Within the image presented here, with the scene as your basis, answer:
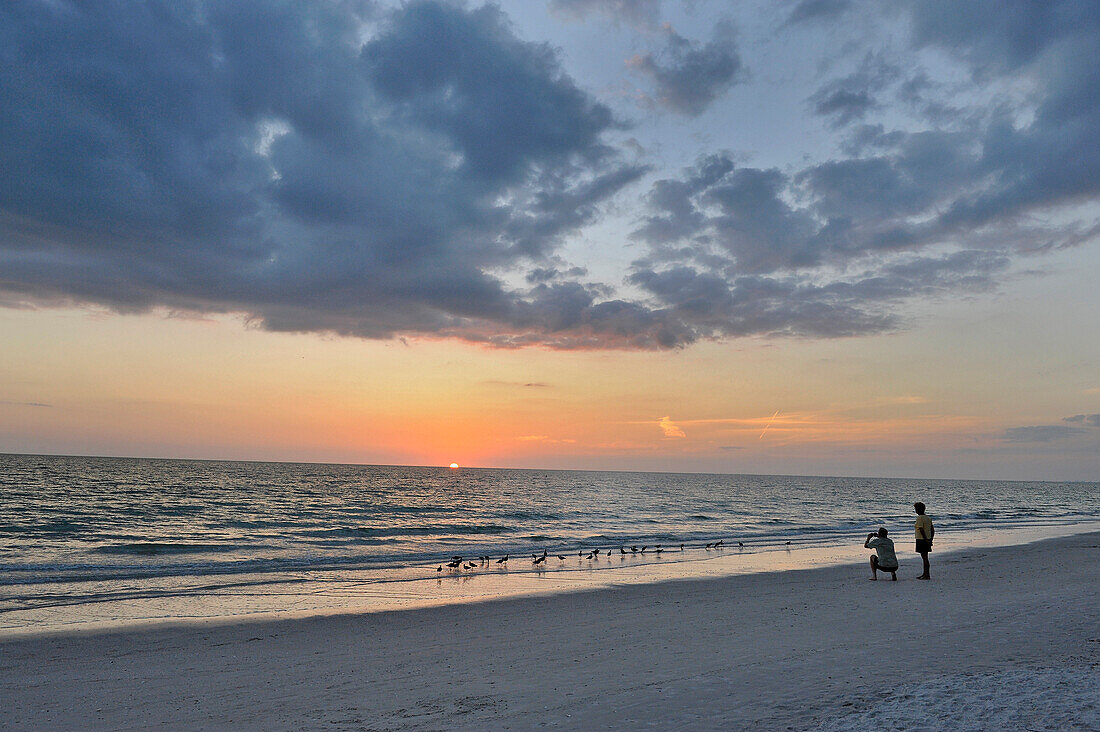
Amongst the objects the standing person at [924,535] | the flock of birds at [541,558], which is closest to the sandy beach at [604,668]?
the standing person at [924,535]

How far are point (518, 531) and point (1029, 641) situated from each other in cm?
3424

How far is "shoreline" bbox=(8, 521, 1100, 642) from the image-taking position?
46.2 feet

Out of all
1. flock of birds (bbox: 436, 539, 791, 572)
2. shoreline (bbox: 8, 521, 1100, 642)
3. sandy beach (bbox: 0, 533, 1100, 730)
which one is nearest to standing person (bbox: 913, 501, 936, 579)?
sandy beach (bbox: 0, 533, 1100, 730)

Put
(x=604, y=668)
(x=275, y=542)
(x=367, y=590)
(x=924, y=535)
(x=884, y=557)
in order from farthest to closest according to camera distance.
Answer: (x=275, y=542) < (x=367, y=590) < (x=884, y=557) < (x=924, y=535) < (x=604, y=668)

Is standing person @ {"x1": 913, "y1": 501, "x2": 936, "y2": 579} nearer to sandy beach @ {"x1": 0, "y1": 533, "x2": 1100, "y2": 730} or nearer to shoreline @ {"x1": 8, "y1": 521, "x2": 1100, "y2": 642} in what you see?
sandy beach @ {"x1": 0, "y1": 533, "x2": 1100, "y2": 730}

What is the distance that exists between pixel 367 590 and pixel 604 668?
11268 millimetres

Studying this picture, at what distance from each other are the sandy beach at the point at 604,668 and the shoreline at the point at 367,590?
1.20 m

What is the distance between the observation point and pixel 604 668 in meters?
9.16

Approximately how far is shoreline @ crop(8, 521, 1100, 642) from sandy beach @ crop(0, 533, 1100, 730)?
120 cm

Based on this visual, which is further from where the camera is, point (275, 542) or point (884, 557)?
point (275, 542)

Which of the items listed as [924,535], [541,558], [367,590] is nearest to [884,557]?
[924,535]

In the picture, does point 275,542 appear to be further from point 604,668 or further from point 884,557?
point 604,668

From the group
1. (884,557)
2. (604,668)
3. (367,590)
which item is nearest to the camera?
(604,668)

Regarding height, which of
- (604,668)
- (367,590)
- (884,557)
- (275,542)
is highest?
(884,557)
